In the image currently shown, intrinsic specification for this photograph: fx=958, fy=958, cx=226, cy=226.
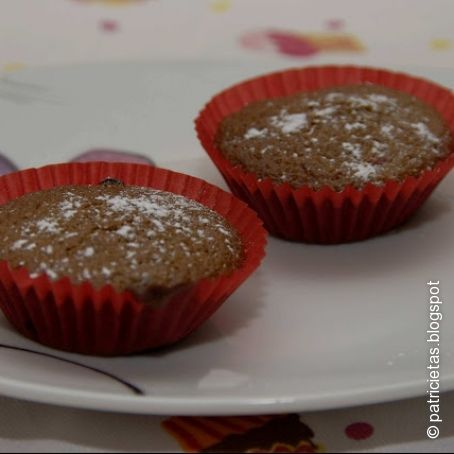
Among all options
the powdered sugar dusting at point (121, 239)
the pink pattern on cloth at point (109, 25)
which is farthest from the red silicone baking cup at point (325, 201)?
the pink pattern on cloth at point (109, 25)

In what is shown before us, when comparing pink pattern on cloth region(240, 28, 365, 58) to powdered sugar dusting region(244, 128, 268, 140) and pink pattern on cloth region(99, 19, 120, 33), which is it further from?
powdered sugar dusting region(244, 128, 268, 140)

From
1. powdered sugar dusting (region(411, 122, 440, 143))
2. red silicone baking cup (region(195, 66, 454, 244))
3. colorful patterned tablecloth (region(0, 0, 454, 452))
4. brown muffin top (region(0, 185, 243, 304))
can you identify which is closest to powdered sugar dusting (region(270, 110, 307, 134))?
red silicone baking cup (region(195, 66, 454, 244))

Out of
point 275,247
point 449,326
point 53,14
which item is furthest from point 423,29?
point 449,326

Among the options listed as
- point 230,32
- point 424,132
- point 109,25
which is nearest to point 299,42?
point 230,32

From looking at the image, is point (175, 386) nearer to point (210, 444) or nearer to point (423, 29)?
point (210, 444)

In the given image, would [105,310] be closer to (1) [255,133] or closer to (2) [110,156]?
(1) [255,133]

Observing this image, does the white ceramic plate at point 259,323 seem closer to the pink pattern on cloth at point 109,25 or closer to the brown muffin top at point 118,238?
the brown muffin top at point 118,238
